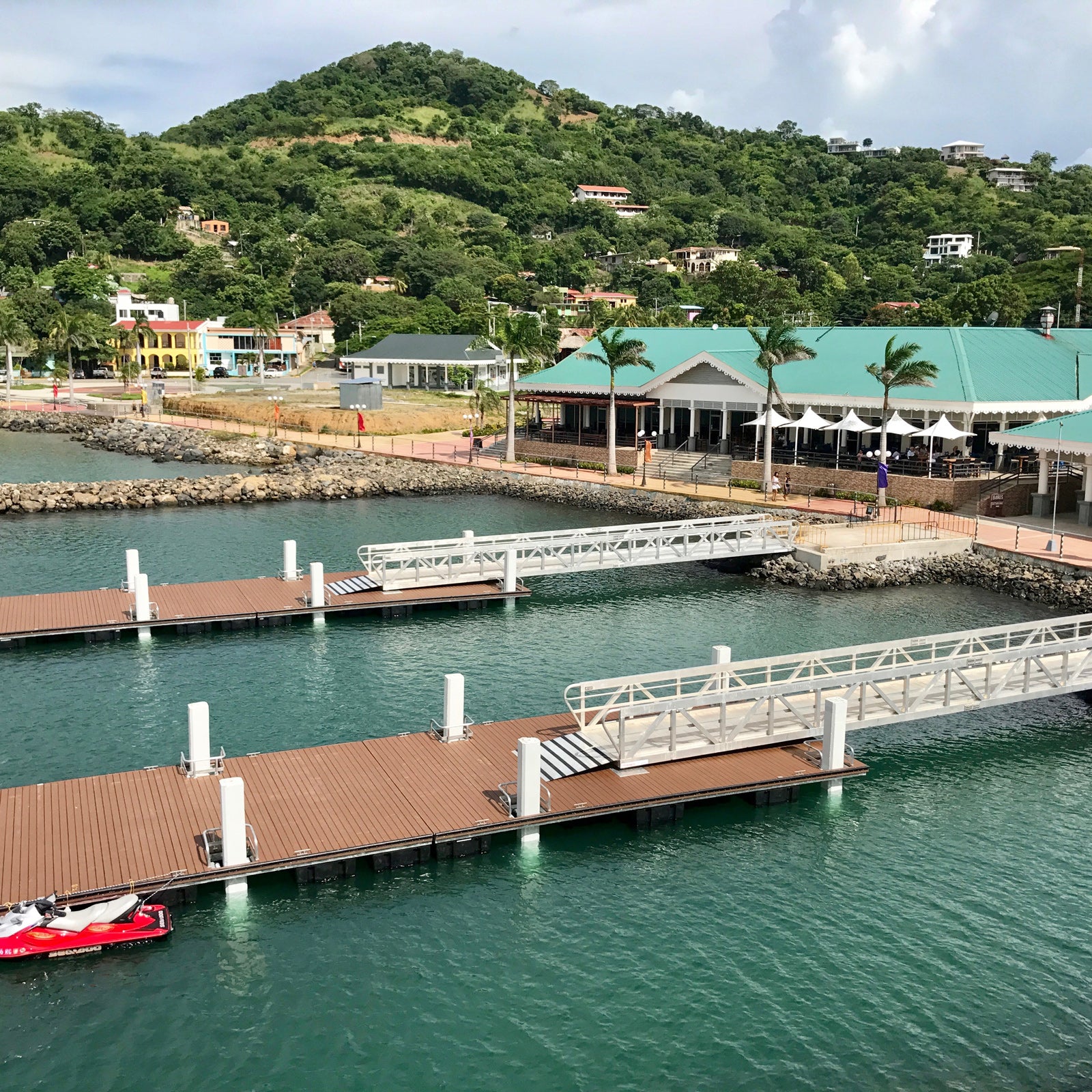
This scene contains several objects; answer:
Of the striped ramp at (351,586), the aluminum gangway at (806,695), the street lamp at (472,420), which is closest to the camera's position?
the aluminum gangway at (806,695)

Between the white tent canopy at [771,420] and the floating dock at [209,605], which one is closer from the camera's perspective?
the floating dock at [209,605]

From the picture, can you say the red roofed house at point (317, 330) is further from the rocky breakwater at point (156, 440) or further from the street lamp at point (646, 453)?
the street lamp at point (646, 453)

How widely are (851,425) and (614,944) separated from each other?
41291 millimetres

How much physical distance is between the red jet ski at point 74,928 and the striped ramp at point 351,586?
20.3m

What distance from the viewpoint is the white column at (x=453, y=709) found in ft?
79.4

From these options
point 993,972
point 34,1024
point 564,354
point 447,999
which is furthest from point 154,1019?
point 564,354

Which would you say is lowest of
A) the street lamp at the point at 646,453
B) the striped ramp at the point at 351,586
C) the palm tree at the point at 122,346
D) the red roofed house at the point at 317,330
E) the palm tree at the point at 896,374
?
the striped ramp at the point at 351,586

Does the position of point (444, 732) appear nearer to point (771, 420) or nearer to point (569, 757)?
point (569, 757)

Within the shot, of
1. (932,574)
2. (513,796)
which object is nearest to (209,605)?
(513,796)

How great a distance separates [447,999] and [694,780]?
7.54m

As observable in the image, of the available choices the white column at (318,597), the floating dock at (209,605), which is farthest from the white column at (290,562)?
the white column at (318,597)

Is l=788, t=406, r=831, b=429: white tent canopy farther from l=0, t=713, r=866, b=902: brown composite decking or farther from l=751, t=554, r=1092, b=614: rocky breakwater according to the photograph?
l=0, t=713, r=866, b=902: brown composite decking

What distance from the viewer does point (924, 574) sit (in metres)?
43.3

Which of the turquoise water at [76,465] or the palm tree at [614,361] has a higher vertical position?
the palm tree at [614,361]
